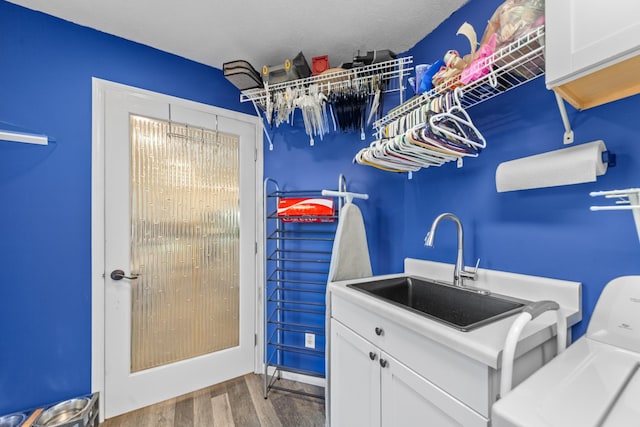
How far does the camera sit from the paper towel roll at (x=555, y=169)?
36.5 inches

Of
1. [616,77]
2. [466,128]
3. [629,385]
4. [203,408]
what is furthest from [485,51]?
[203,408]

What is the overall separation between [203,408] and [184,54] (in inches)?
99.6

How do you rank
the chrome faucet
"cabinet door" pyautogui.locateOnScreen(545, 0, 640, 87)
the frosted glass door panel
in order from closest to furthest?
"cabinet door" pyautogui.locateOnScreen(545, 0, 640, 87) → the chrome faucet → the frosted glass door panel

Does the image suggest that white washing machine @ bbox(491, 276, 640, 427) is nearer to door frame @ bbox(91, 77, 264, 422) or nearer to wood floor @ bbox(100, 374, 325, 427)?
wood floor @ bbox(100, 374, 325, 427)

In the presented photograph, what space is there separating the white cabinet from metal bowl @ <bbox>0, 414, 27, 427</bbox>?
67.7 inches

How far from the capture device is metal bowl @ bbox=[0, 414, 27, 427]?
1.49 meters

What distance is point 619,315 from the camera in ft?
2.88

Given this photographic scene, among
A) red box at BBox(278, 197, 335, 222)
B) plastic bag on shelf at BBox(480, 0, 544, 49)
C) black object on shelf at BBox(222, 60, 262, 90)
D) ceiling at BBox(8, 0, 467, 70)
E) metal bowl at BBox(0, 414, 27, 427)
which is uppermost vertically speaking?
ceiling at BBox(8, 0, 467, 70)

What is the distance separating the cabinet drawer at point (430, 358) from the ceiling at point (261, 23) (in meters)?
1.66

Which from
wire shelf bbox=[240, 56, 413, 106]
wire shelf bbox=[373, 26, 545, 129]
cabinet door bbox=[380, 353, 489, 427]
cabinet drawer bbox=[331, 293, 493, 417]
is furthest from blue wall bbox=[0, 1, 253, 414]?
wire shelf bbox=[373, 26, 545, 129]

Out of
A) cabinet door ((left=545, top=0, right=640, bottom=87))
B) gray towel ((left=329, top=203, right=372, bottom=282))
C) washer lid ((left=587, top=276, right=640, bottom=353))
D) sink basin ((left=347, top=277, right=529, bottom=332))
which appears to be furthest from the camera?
gray towel ((left=329, top=203, right=372, bottom=282))

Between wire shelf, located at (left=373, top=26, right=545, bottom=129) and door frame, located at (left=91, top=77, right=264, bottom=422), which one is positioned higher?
wire shelf, located at (left=373, top=26, right=545, bottom=129)

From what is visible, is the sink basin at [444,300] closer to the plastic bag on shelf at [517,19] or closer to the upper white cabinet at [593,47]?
the upper white cabinet at [593,47]

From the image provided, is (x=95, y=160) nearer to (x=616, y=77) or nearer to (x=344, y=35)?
(x=344, y=35)
